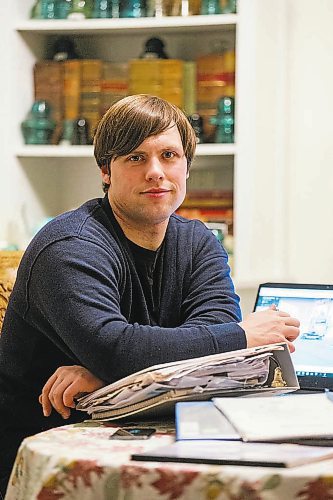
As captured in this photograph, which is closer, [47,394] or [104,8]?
[47,394]

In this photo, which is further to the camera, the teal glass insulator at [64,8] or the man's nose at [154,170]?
the teal glass insulator at [64,8]

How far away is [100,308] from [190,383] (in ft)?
0.67

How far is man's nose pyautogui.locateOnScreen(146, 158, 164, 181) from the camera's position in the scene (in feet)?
5.36

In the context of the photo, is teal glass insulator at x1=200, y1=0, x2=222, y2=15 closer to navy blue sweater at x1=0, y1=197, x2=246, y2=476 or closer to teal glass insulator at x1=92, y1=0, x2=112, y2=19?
teal glass insulator at x1=92, y1=0, x2=112, y2=19

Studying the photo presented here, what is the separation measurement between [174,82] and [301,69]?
1.38ft

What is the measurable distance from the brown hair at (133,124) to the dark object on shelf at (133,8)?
5.37 feet

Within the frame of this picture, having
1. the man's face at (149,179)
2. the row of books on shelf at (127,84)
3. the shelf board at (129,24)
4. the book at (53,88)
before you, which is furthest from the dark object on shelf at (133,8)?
the man's face at (149,179)

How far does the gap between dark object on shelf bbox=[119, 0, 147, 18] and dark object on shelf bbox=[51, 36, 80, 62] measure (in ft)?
0.82

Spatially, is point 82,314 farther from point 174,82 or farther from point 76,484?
point 174,82

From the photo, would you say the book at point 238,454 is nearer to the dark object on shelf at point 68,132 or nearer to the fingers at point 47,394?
the fingers at point 47,394

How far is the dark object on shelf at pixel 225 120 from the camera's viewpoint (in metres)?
3.15

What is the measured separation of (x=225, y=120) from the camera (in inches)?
124

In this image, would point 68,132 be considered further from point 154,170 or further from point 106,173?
point 154,170

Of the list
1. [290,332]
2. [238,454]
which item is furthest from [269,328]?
[238,454]
